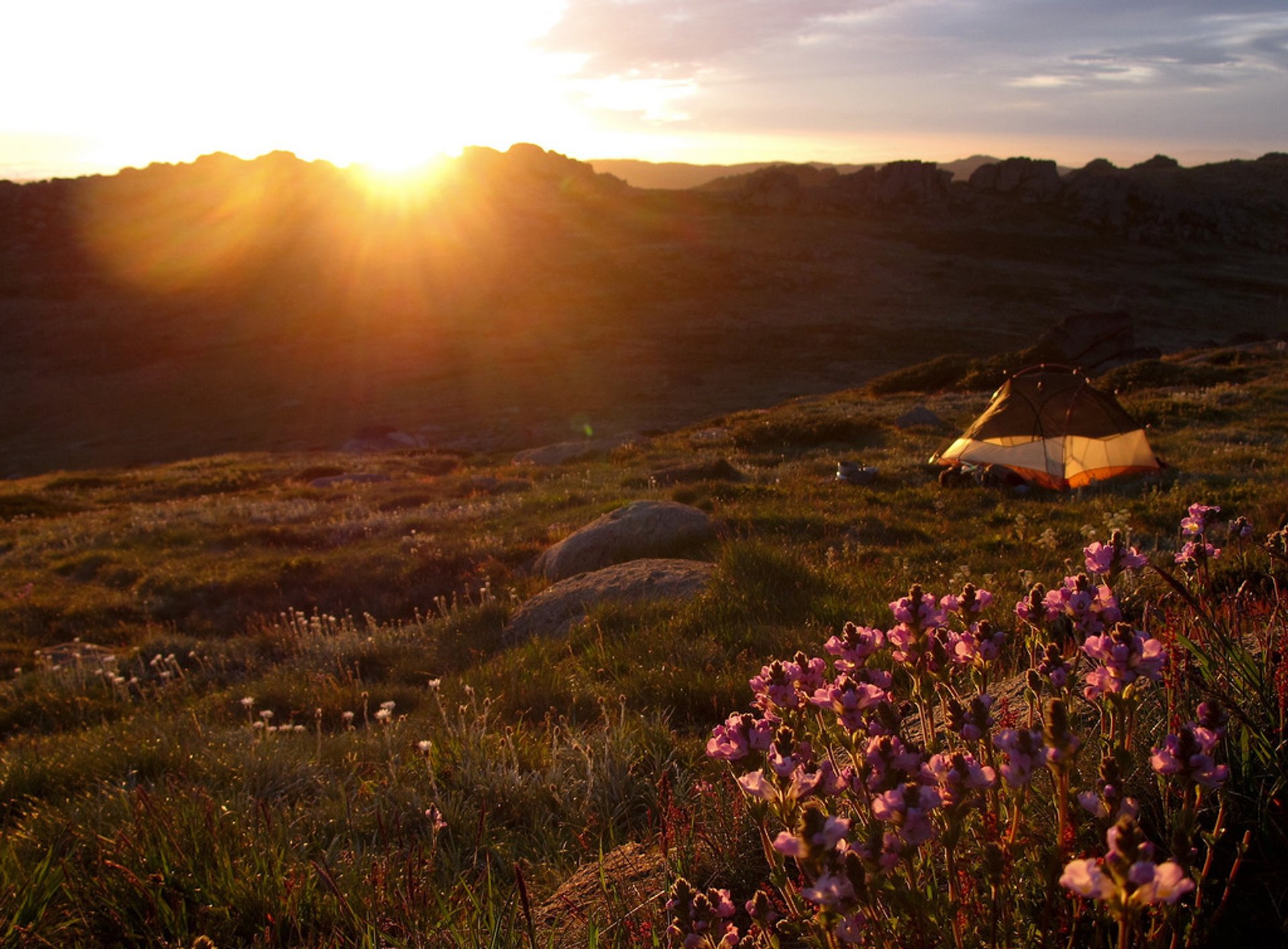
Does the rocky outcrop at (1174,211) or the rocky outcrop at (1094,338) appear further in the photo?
the rocky outcrop at (1174,211)

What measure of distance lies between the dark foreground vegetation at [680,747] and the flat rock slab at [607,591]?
0.36 m

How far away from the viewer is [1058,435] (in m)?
13.2

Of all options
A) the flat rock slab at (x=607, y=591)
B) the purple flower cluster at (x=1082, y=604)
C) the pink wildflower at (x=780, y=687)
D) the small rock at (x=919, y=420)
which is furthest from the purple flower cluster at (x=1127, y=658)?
the small rock at (x=919, y=420)

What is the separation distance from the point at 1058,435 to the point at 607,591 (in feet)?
29.5

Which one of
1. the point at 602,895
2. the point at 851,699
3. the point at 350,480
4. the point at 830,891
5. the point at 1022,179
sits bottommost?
the point at 350,480

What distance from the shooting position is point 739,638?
608 centimetres

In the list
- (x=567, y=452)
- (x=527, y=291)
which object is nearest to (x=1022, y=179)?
(x=527, y=291)

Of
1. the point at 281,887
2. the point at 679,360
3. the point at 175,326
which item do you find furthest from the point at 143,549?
the point at 175,326

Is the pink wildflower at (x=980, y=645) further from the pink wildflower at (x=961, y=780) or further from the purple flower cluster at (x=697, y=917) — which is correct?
the purple flower cluster at (x=697, y=917)

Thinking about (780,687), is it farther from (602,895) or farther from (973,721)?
(602,895)

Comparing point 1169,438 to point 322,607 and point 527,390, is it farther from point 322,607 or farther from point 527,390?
point 527,390

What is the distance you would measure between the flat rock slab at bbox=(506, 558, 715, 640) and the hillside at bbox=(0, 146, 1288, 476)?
102 ft

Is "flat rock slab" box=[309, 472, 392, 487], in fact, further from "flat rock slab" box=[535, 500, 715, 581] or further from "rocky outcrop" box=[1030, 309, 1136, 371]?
"rocky outcrop" box=[1030, 309, 1136, 371]

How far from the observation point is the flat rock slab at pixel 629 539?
9.94 m
